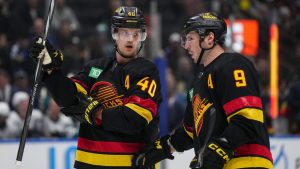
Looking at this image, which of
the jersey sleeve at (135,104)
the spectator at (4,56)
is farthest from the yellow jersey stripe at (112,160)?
the spectator at (4,56)

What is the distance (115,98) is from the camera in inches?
190

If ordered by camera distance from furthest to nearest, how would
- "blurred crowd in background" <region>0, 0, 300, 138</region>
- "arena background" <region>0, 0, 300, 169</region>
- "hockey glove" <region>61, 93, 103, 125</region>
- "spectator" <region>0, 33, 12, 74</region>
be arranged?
"spectator" <region>0, 33, 12, 74</region>
"blurred crowd in background" <region>0, 0, 300, 138</region>
"arena background" <region>0, 0, 300, 169</region>
"hockey glove" <region>61, 93, 103, 125</region>

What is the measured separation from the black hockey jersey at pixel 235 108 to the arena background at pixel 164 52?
313 centimetres

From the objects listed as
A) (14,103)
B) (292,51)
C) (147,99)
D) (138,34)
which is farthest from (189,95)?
(292,51)

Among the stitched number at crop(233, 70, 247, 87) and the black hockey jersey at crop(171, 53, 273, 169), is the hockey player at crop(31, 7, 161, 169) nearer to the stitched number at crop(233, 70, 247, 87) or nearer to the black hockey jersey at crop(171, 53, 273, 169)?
the black hockey jersey at crop(171, 53, 273, 169)

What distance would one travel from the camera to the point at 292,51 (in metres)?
11.4

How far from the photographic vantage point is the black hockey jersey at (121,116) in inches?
184

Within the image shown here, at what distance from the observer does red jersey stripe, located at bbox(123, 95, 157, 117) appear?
4.68m

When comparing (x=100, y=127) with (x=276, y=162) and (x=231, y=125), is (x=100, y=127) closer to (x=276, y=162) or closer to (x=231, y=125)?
(x=231, y=125)

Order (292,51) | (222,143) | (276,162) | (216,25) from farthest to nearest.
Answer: (292,51) < (276,162) < (216,25) < (222,143)

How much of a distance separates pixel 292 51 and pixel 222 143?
7550mm

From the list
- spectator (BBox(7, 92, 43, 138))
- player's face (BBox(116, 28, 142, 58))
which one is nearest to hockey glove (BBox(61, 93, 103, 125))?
player's face (BBox(116, 28, 142, 58))

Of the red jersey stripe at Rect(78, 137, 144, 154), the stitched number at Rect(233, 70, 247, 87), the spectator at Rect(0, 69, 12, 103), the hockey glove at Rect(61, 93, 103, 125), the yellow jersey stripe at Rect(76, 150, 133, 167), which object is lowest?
the spectator at Rect(0, 69, 12, 103)

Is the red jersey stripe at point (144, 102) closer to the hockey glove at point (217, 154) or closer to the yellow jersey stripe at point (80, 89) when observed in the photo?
the yellow jersey stripe at point (80, 89)
